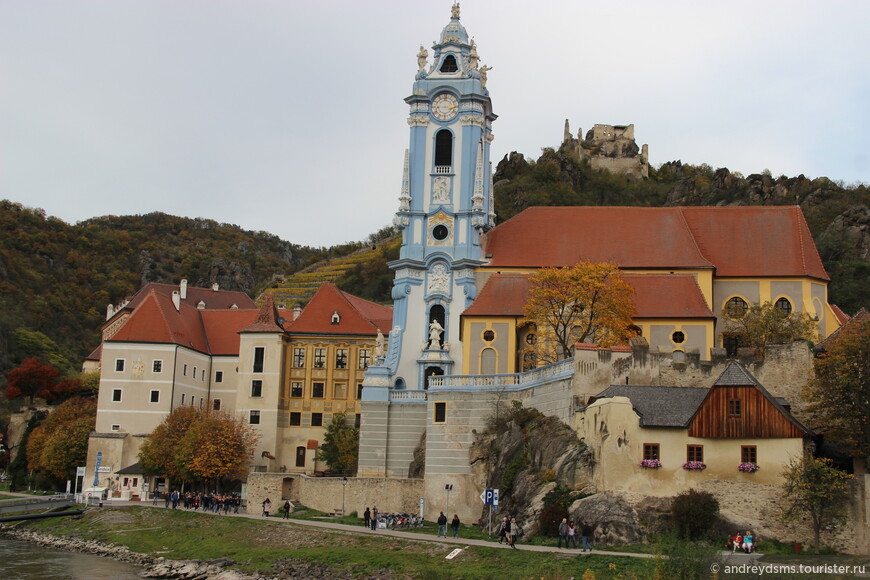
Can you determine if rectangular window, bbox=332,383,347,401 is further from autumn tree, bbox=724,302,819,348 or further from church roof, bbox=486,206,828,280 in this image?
autumn tree, bbox=724,302,819,348

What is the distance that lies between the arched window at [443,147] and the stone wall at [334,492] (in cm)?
2229

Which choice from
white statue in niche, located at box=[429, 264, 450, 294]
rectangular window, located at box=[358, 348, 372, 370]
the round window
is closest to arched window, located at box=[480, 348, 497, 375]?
white statue in niche, located at box=[429, 264, 450, 294]

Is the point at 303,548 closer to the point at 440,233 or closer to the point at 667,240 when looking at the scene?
the point at 440,233

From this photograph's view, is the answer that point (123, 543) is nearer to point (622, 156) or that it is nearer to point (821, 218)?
point (821, 218)

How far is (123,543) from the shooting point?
60094mm

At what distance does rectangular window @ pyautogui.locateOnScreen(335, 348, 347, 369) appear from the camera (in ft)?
260

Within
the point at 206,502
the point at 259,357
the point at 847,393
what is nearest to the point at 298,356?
the point at 259,357

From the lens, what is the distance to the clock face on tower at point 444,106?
74438 mm

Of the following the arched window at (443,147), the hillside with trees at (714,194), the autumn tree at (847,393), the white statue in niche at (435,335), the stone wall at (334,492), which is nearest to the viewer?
the autumn tree at (847,393)

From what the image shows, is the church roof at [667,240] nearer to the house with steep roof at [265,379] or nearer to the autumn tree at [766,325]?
the autumn tree at [766,325]

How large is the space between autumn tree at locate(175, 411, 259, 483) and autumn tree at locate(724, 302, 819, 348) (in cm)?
3052

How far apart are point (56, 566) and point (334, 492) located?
1509 cm

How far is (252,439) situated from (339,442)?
6605mm

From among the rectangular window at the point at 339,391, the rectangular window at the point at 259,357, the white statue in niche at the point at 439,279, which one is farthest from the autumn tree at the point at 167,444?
the white statue in niche at the point at 439,279
